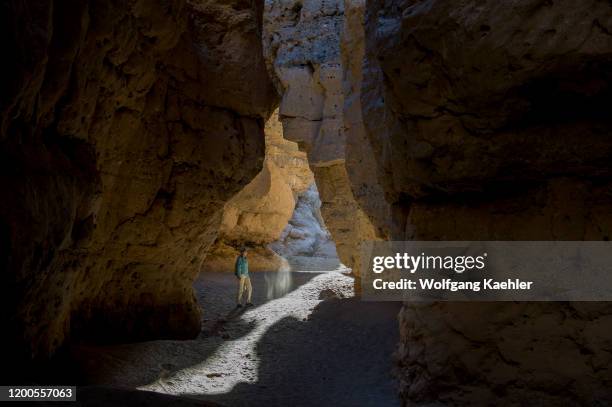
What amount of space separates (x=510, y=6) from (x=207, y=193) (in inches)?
196

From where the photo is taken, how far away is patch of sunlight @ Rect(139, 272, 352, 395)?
540 cm

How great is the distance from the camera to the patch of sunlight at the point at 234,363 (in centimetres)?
540

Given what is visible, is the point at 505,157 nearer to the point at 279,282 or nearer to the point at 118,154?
the point at 118,154

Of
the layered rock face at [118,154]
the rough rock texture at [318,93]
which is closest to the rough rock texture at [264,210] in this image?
the rough rock texture at [318,93]

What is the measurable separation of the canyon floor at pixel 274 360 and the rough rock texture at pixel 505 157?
1.26 m

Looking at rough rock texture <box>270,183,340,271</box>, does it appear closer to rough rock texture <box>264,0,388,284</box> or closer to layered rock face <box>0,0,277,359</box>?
rough rock texture <box>264,0,388,284</box>

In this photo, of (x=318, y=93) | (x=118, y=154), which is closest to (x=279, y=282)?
(x=318, y=93)

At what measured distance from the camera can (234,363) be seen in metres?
6.50

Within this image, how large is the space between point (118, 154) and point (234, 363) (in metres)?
3.00

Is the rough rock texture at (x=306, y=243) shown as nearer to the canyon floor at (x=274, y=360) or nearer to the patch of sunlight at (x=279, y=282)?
the patch of sunlight at (x=279, y=282)

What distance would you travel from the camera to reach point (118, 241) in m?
6.29

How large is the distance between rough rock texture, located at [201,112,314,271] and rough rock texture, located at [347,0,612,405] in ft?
36.8

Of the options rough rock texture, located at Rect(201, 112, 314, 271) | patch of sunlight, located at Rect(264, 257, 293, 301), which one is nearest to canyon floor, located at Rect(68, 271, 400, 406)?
patch of sunlight, located at Rect(264, 257, 293, 301)

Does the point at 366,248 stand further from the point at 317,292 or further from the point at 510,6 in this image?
the point at 510,6
